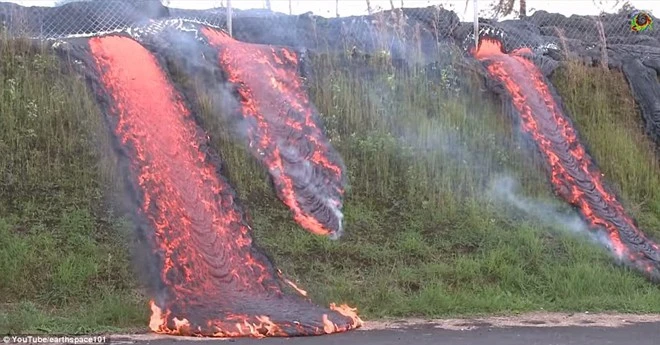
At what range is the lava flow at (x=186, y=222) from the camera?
732 cm

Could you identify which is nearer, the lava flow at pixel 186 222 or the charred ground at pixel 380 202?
the lava flow at pixel 186 222

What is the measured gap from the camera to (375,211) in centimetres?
988

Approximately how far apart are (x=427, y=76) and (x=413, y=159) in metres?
1.46

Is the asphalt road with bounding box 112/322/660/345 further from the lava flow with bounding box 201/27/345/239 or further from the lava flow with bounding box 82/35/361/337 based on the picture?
the lava flow with bounding box 201/27/345/239

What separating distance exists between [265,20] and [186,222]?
14.3ft

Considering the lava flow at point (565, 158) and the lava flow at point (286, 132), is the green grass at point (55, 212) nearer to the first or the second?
the lava flow at point (286, 132)

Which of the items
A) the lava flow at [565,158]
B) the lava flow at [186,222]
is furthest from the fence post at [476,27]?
the lava flow at [186,222]

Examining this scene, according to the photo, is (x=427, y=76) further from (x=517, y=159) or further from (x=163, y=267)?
(x=163, y=267)

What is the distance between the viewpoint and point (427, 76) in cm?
1145

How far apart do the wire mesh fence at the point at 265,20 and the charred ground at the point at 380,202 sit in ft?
2.36

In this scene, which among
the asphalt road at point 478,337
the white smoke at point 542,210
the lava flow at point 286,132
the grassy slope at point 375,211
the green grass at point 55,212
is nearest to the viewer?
the asphalt road at point 478,337

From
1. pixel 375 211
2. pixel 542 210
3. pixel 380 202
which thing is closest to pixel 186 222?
pixel 375 211

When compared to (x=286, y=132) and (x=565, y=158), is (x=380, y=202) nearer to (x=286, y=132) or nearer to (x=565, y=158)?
(x=286, y=132)

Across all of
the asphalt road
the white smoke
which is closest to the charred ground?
the white smoke
